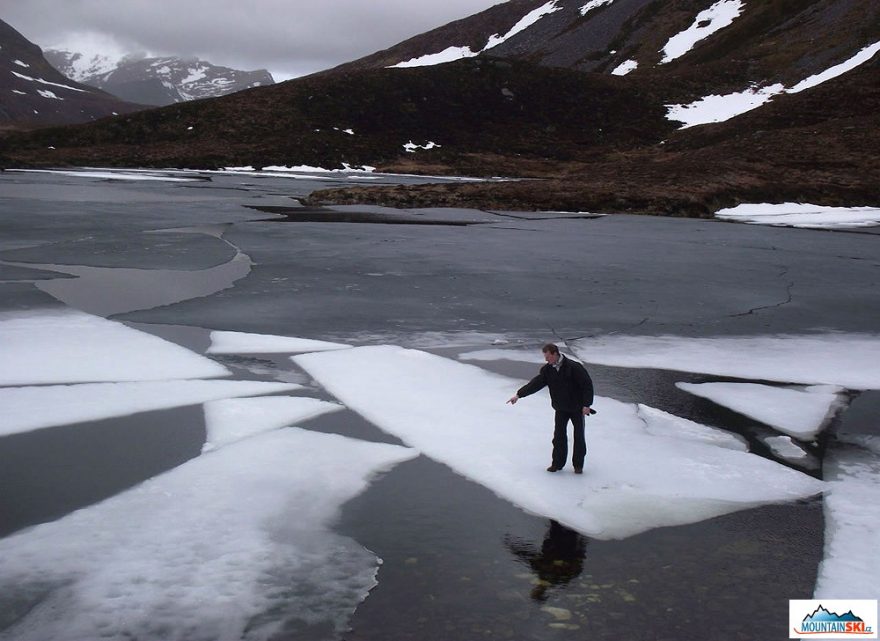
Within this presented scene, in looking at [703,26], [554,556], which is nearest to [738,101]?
[703,26]

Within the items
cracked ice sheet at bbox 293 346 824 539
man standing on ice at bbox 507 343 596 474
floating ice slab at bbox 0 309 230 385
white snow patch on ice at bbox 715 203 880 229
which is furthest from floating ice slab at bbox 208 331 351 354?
white snow patch on ice at bbox 715 203 880 229

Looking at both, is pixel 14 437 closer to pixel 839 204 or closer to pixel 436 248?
pixel 436 248

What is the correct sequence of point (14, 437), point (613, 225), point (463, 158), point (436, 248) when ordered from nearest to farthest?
point (14, 437), point (436, 248), point (613, 225), point (463, 158)

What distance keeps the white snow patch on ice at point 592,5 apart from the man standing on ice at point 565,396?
117 metres

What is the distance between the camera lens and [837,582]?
193 inches

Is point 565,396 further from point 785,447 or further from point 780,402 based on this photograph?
point 780,402

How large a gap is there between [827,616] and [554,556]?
4.98 feet

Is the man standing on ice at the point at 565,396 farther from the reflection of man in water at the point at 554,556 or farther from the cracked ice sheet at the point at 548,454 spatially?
the reflection of man in water at the point at 554,556

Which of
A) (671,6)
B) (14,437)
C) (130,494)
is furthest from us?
(671,6)

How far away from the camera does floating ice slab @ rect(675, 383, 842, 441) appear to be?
7.78m

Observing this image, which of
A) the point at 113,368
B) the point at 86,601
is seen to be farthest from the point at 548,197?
the point at 86,601

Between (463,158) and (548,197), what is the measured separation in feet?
93.7

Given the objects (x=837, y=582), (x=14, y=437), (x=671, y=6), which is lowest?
(x=837, y=582)

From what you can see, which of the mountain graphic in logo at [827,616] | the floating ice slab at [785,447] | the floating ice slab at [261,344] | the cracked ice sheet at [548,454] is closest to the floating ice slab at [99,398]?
the cracked ice sheet at [548,454]
